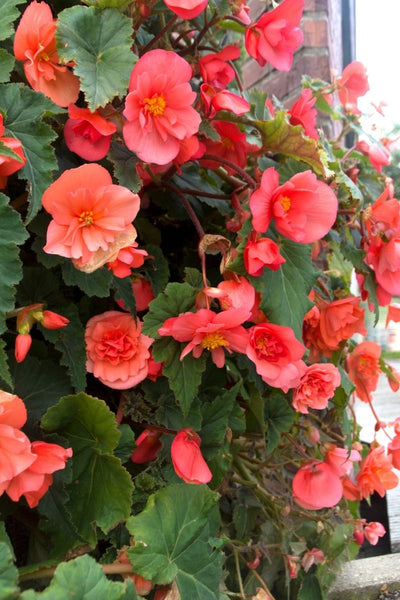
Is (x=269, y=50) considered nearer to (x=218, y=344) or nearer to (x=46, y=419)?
(x=218, y=344)

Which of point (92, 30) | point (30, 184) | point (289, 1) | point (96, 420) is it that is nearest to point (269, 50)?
point (289, 1)

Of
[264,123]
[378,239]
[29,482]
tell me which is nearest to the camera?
[29,482]

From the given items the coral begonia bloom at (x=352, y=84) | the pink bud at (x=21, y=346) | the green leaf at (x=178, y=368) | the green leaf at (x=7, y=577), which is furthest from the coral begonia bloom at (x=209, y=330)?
the coral begonia bloom at (x=352, y=84)

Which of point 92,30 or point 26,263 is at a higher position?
point 92,30

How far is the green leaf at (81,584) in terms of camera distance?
41 cm

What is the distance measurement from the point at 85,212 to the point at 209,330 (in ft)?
0.53

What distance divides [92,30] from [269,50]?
220 millimetres

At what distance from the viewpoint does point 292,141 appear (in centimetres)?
64

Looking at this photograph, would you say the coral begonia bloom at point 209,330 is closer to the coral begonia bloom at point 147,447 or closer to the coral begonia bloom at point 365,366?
the coral begonia bloom at point 147,447

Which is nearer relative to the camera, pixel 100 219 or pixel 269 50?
pixel 100 219

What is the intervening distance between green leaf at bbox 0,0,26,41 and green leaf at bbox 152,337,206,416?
0.33 meters

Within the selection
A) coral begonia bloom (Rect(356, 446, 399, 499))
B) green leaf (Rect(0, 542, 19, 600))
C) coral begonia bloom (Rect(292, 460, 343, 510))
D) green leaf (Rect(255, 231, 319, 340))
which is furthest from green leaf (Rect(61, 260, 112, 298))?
coral begonia bloom (Rect(356, 446, 399, 499))

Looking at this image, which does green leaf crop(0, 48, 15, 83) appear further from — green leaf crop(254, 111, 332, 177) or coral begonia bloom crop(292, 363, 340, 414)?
coral begonia bloom crop(292, 363, 340, 414)

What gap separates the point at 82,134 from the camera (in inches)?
22.9
